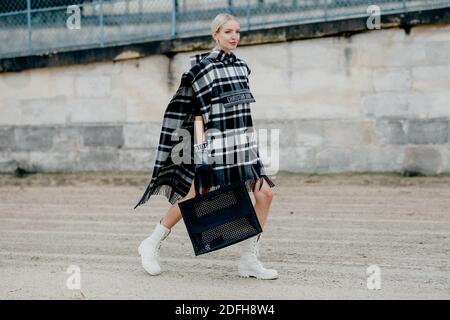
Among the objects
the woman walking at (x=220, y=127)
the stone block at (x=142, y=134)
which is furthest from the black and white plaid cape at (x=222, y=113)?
the stone block at (x=142, y=134)

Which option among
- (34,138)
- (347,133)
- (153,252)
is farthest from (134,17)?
(153,252)

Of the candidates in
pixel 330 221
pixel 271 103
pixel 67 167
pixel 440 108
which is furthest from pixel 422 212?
pixel 67 167

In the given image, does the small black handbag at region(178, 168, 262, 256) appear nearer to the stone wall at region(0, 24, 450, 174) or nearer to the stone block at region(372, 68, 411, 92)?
the stone wall at region(0, 24, 450, 174)

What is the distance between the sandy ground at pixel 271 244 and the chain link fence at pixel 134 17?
83.4 inches

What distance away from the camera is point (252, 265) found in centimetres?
605

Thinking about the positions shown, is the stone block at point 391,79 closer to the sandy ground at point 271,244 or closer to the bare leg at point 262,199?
the sandy ground at point 271,244

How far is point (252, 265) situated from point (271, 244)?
4.62ft

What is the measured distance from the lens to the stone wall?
11.4 m

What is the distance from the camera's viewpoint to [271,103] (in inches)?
471

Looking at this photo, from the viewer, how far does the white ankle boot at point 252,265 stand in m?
6.02

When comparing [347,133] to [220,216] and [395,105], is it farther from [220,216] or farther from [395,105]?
[220,216]

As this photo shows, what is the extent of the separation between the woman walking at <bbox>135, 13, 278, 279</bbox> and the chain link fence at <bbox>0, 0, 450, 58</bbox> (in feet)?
20.0
